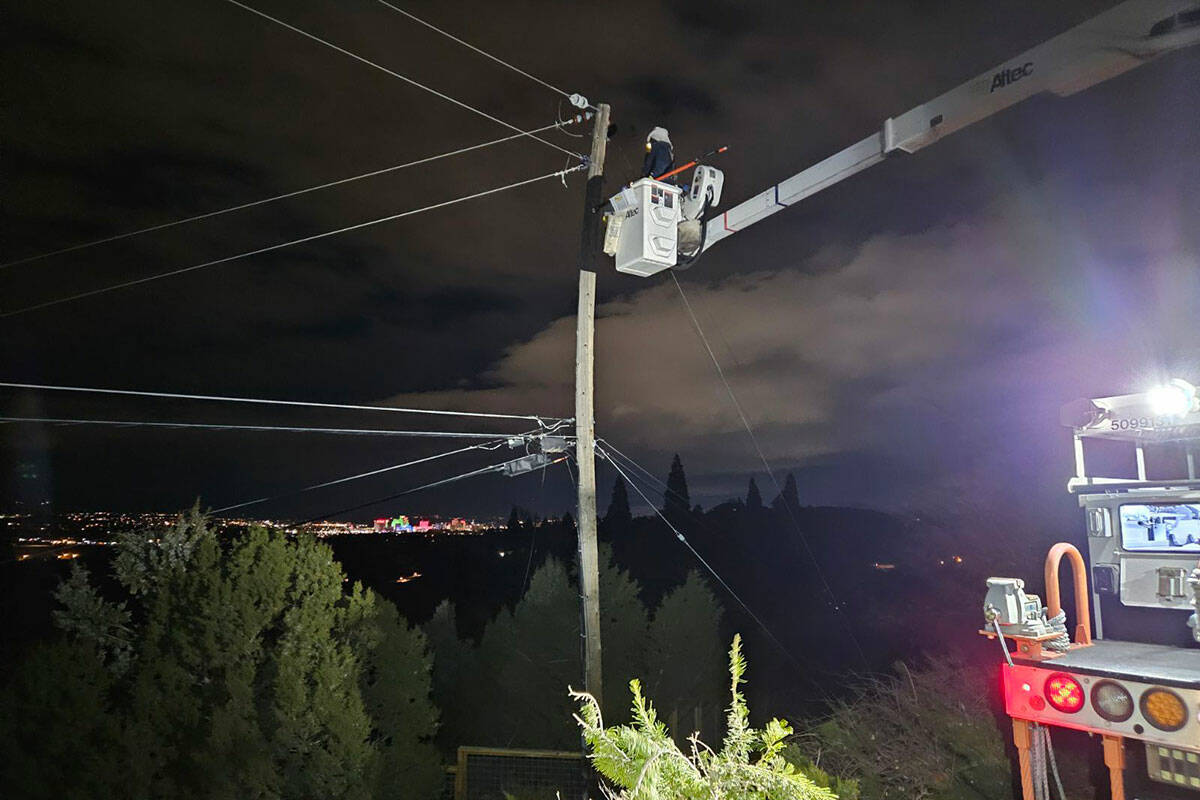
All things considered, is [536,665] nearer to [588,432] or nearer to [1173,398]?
[588,432]

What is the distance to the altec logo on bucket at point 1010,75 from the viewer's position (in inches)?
236

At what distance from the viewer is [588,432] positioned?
970 centimetres

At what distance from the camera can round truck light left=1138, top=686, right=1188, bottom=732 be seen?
4625mm

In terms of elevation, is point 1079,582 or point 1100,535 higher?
point 1100,535

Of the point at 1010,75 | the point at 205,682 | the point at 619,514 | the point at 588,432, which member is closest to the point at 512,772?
the point at 205,682

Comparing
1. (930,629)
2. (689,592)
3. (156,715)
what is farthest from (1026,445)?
(156,715)

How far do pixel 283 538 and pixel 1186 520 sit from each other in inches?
487

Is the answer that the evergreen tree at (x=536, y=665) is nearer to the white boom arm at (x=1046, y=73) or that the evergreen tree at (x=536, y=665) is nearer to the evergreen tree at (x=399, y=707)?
the evergreen tree at (x=399, y=707)

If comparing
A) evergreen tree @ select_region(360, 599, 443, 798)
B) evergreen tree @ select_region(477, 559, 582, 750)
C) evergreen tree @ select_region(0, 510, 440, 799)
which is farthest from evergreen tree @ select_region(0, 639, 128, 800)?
evergreen tree @ select_region(477, 559, 582, 750)

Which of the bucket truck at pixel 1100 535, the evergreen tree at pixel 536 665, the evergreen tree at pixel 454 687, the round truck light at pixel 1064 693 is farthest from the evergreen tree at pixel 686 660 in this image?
the round truck light at pixel 1064 693

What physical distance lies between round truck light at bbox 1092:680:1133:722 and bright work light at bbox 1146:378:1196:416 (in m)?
3.01

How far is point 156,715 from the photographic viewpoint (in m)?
11.2

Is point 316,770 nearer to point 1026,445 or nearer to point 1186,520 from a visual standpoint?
point 1186,520

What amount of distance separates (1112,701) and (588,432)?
609cm
